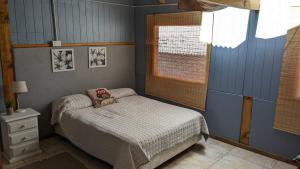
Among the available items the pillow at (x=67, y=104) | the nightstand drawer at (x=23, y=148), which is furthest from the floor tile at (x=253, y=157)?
the nightstand drawer at (x=23, y=148)

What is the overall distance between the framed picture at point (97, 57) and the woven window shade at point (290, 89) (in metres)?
2.91

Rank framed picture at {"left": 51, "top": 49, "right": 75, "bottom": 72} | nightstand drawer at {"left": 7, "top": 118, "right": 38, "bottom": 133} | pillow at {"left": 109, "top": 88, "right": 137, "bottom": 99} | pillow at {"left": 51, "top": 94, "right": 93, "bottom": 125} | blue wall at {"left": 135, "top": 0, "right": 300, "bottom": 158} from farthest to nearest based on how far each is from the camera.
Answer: pillow at {"left": 109, "top": 88, "right": 137, "bottom": 99} < framed picture at {"left": 51, "top": 49, "right": 75, "bottom": 72} < pillow at {"left": 51, "top": 94, "right": 93, "bottom": 125} < blue wall at {"left": 135, "top": 0, "right": 300, "bottom": 158} < nightstand drawer at {"left": 7, "top": 118, "right": 38, "bottom": 133}

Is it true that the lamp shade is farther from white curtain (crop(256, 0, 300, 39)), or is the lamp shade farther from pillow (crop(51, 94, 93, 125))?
white curtain (crop(256, 0, 300, 39))

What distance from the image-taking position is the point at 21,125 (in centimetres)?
305

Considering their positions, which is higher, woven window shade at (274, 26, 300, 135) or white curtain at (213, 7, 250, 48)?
white curtain at (213, 7, 250, 48)

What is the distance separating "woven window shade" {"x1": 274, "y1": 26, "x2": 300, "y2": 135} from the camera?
2.84 meters

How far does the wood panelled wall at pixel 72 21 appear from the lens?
3.31 m

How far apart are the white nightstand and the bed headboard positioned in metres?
0.44

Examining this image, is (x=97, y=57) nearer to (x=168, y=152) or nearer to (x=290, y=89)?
(x=168, y=152)

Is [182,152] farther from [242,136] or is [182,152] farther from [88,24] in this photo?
[88,24]

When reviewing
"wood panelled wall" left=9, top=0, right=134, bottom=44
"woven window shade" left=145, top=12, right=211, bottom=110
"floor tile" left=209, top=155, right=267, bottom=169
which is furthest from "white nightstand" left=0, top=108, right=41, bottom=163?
"floor tile" left=209, top=155, right=267, bottom=169

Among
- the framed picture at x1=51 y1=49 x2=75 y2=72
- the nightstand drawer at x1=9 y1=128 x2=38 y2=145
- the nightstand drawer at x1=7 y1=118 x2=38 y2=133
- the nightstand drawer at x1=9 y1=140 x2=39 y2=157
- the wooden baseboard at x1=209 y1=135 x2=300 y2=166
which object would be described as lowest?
the wooden baseboard at x1=209 y1=135 x2=300 y2=166

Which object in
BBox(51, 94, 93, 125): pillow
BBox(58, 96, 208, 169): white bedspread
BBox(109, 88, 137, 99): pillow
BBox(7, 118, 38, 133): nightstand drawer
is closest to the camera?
BBox(58, 96, 208, 169): white bedspread

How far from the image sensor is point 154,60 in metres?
4.51
